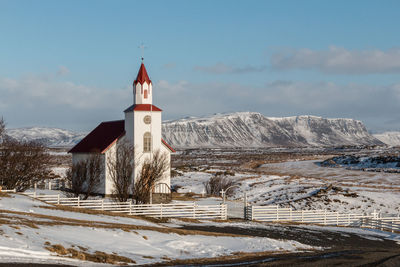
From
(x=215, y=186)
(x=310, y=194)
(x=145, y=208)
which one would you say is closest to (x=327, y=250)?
(x=145, y=208)

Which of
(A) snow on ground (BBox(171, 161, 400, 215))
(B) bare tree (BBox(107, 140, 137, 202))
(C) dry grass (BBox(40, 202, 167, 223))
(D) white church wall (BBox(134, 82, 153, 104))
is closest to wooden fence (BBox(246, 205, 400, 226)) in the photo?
(C) dry grass (BBox(40, 202, 167, 223))

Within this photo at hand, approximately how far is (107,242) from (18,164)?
25.7 metres

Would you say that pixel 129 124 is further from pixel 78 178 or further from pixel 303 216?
pixel 303 216

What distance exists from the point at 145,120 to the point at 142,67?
5123 mm

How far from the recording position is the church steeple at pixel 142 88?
49094mm

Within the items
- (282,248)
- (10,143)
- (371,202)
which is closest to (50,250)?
(282,248)

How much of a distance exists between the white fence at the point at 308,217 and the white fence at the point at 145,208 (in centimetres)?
281

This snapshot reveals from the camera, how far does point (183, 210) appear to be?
3784cm

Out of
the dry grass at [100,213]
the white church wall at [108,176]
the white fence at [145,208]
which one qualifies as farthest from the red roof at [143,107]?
the dry grass at [100,213]

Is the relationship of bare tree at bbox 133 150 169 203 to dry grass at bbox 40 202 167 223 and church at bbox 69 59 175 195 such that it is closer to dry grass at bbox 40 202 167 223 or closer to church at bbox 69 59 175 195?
church at bbox 69 59 175 195

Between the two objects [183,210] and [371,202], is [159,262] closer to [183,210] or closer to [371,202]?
[183,210]

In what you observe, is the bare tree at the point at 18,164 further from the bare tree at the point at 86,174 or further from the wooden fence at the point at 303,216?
the wooden fence at the point at 303,216

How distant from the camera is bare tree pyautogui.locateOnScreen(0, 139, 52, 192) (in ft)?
144

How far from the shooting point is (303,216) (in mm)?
40094
